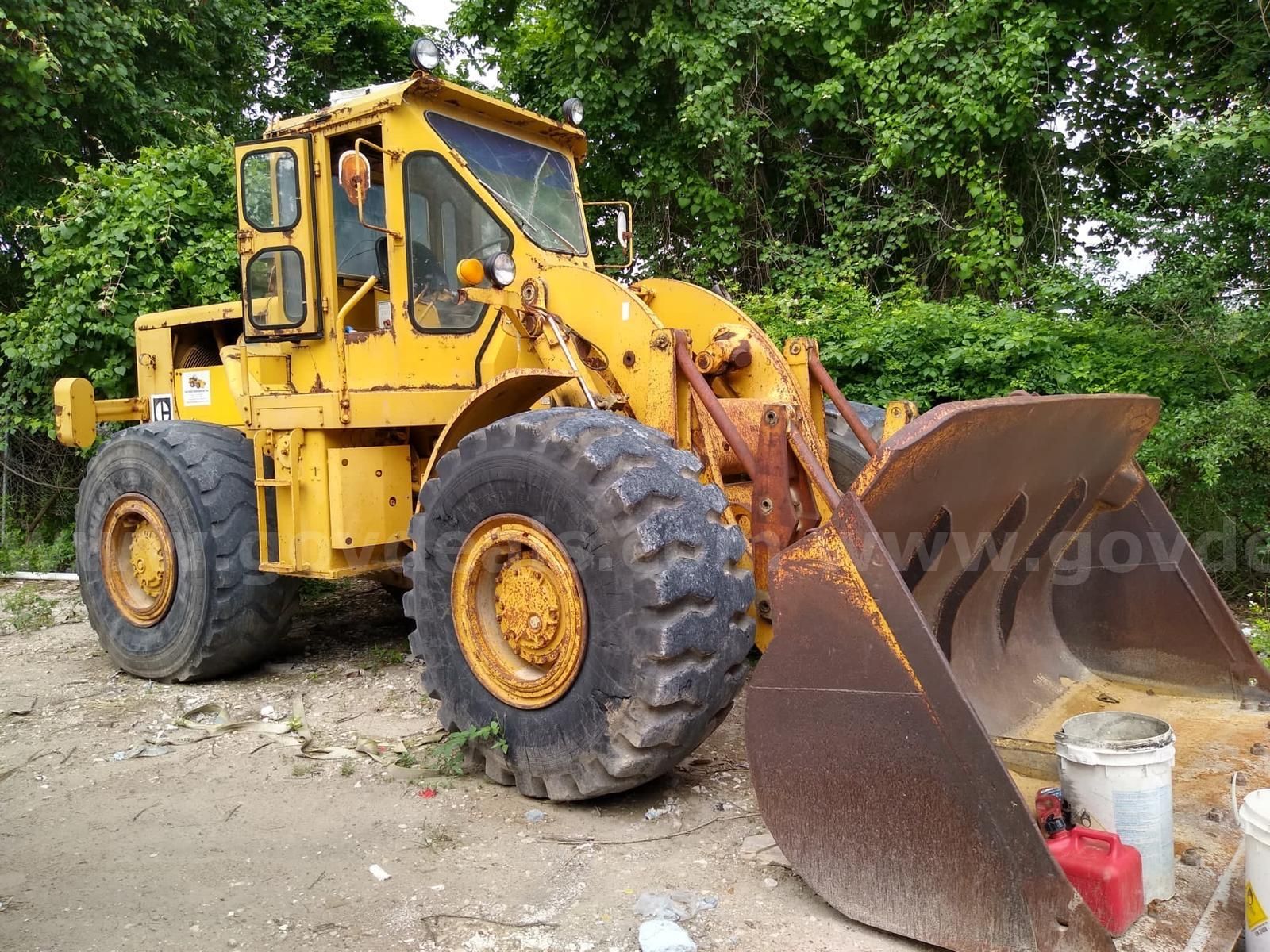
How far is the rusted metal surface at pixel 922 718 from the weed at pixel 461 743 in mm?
1219

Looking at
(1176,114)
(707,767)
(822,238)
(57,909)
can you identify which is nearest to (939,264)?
(822,238)

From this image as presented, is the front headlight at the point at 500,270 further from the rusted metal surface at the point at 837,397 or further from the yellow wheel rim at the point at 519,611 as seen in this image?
the rusted metal surface at the point at 837,397

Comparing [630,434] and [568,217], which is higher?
[568,217]

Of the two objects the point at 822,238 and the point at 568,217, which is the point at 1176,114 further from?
the point at 568,217

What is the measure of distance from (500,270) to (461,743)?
1.96m

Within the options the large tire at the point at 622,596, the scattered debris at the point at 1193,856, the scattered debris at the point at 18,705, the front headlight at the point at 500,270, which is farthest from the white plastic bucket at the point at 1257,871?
the scattered debris at the point at 18,705

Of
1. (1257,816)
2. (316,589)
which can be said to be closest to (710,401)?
(1257,816)

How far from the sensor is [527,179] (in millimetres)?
5160

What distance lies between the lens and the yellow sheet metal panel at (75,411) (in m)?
6.34

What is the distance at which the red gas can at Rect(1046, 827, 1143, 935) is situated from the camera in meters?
2.52

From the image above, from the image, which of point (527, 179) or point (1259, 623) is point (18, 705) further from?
point (1259, 623)

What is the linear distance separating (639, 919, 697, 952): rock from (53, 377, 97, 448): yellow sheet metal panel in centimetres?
541

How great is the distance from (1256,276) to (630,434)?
19.3 ft

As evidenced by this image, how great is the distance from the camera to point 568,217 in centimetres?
538
